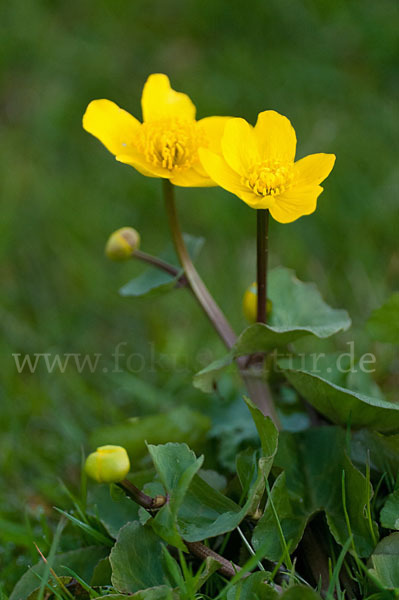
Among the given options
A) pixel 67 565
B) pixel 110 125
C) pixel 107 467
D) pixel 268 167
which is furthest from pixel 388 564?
pixel 110 125

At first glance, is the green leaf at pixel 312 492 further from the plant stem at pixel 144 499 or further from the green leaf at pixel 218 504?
the plant stem at pixel 144 499

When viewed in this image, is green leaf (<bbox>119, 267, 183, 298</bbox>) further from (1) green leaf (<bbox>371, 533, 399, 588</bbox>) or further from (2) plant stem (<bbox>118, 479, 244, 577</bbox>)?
(1) green leaf (<bbox>371, 533, 399, 588</bbox>)

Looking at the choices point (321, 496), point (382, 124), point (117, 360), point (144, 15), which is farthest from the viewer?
point (144, 15)

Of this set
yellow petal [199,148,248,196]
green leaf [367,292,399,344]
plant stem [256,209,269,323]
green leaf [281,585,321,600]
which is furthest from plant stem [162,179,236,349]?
green leaf [281,585,321,600]

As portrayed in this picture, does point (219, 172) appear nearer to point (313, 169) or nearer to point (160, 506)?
point (313, 169)

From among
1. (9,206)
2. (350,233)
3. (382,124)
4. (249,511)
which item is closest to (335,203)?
(350,233)

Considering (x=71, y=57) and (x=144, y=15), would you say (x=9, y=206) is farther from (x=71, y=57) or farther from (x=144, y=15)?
(x=144, y=15)
